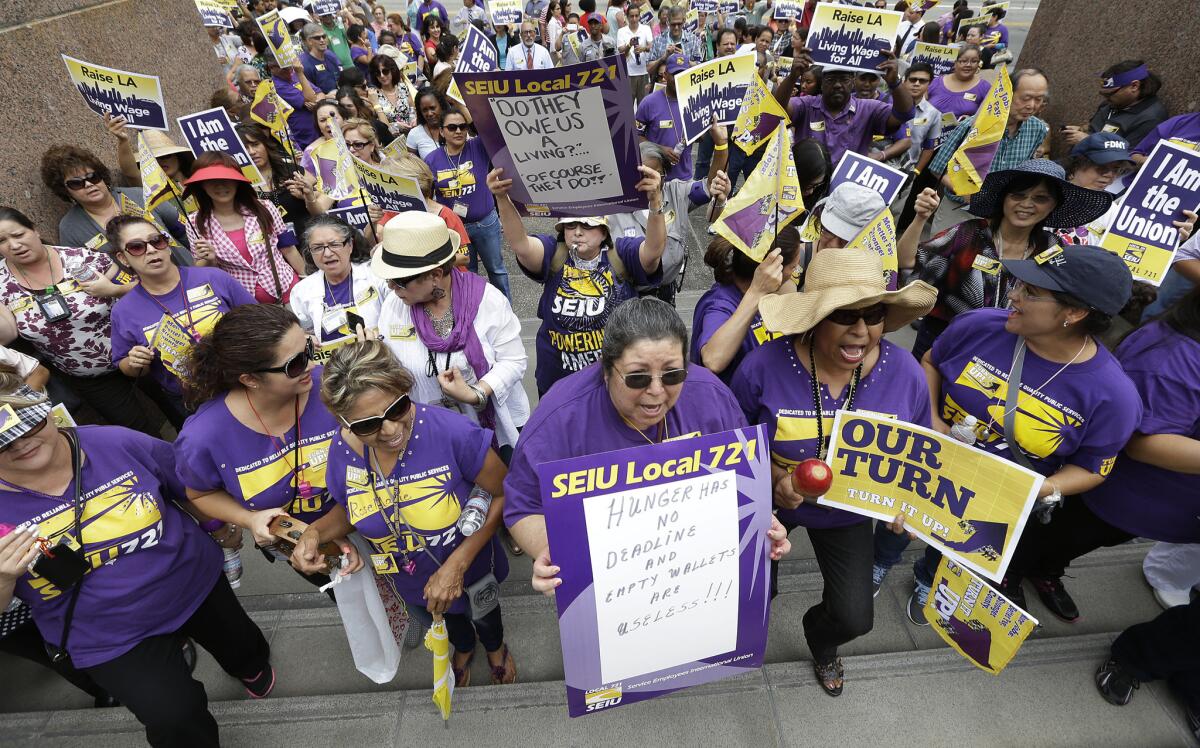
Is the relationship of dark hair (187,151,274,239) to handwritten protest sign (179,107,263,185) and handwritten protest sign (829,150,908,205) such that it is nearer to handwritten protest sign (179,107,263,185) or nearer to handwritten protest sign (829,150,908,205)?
handwritten protest sign (179,107,263,185)

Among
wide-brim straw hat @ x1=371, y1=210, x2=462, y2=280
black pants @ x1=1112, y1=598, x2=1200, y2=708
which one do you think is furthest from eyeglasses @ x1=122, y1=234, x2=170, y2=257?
black pants @ x1=1112, y1=598, x2=1200, y2=708

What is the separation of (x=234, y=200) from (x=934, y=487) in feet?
16.0

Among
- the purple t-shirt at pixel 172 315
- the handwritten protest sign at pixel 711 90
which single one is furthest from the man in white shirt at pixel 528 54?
the purple t-shirt at pixel 172 315

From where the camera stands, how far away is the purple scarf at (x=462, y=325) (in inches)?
122

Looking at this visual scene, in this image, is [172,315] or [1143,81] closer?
A: [172,315]

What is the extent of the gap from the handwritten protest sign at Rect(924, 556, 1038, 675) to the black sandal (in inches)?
21.0

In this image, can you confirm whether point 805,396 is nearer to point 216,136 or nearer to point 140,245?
point 140,245

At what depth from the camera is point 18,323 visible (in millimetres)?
3656

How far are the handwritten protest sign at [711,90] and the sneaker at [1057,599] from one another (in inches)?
159

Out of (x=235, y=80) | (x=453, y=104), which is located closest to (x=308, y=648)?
(x=453, y=104)

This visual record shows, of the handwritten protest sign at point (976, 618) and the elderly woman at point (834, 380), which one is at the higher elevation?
the elderly woman at point (834, 380)

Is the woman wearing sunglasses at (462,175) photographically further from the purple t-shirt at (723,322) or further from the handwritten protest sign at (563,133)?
the purple t-shirt at (723,322)

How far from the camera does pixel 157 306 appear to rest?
3518 mm

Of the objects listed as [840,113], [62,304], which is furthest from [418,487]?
[840,113]
